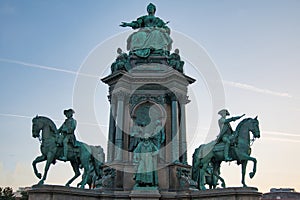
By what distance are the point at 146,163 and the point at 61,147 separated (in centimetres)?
378

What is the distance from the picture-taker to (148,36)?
66.9ft

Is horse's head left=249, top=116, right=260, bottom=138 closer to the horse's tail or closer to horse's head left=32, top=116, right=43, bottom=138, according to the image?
the horse's tail

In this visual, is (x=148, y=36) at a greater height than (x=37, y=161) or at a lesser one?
greater

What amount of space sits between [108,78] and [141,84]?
1789mm

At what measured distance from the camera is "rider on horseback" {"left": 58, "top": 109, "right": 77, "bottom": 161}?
16016mm

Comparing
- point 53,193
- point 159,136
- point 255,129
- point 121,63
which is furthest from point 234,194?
point 121,63

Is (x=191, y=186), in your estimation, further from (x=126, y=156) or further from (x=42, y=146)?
(x=42, y=146)

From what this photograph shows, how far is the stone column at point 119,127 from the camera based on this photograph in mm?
17484

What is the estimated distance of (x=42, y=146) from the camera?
1586 cm

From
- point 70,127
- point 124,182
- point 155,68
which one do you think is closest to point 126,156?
point 124,182

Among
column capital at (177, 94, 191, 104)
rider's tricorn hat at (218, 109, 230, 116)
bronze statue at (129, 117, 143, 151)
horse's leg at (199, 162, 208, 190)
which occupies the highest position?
column capital at (177, 94, 191, 104)

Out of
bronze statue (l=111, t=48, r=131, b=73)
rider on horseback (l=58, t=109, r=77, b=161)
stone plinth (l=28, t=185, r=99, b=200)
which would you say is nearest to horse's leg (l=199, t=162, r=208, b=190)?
stone plinth (l=28, t=185, r=99, b=200)

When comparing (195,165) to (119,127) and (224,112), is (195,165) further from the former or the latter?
(119,127)

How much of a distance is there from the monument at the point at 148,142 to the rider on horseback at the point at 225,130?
0.04 m
